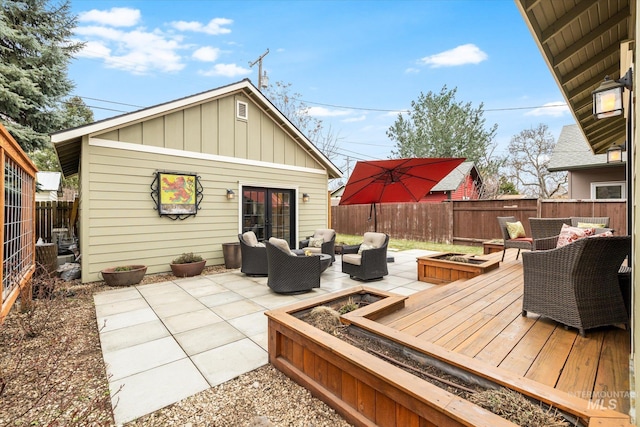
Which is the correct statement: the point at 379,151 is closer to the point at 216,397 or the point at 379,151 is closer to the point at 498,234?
the point at 498,234

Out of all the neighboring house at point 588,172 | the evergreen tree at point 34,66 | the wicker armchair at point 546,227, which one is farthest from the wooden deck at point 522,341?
the evergreen tree at point 34,66

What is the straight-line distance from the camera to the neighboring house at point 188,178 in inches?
206

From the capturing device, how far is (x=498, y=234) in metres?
9.30

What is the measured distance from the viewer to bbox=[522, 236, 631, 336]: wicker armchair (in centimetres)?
220

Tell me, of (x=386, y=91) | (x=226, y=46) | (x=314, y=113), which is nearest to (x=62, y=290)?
(x=226, y=46)

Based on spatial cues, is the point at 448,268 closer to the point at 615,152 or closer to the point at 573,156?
the point at 615,152

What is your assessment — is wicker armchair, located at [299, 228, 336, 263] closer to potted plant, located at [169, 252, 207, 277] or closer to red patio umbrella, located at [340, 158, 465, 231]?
red patio umbrella, located at [340, 158, 465, 231]

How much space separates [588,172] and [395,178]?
761cm

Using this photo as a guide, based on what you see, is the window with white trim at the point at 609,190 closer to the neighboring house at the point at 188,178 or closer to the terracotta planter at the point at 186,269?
the neighboring house at the point at 188,178

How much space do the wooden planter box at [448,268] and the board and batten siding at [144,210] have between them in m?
4.32

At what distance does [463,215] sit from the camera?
10109 mm

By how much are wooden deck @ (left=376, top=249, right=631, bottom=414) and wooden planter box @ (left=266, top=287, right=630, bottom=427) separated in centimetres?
28

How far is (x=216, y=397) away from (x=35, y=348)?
7.00 feet

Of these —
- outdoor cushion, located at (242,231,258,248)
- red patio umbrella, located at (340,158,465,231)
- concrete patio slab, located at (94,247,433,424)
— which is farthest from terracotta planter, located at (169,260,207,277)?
red patio umbrella, located at (340,158,465,231)
